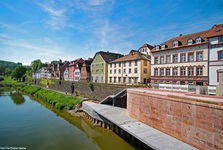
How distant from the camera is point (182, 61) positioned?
883 inches

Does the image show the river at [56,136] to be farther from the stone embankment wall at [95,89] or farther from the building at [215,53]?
the building at [215,53]

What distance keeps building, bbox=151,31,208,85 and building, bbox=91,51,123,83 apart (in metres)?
13.5

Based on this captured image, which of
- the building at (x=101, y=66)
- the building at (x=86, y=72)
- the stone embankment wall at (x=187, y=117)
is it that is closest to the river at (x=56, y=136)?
the stone embankment wall at (x=187, y=117)

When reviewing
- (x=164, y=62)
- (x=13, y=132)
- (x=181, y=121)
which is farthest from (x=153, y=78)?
(x=13, y=132)

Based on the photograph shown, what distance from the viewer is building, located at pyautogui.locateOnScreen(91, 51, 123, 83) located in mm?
36047

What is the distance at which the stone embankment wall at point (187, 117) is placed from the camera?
22.4ft

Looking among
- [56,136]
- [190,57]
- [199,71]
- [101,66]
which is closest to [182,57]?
[190,57]

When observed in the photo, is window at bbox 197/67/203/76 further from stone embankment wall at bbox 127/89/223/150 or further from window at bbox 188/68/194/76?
stone embankment wall at bbox 127/89/223/150

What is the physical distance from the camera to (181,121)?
27.6 ft

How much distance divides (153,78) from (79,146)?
759 inches

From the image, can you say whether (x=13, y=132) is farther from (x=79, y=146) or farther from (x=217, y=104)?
(x=217, y=104)

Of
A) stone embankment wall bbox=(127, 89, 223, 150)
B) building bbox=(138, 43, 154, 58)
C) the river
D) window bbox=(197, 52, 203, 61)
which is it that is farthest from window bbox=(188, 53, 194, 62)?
the river

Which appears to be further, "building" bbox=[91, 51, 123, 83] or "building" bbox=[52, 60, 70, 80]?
"building" bbox=[52, 60, 70, 80]

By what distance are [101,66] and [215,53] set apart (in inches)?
968
